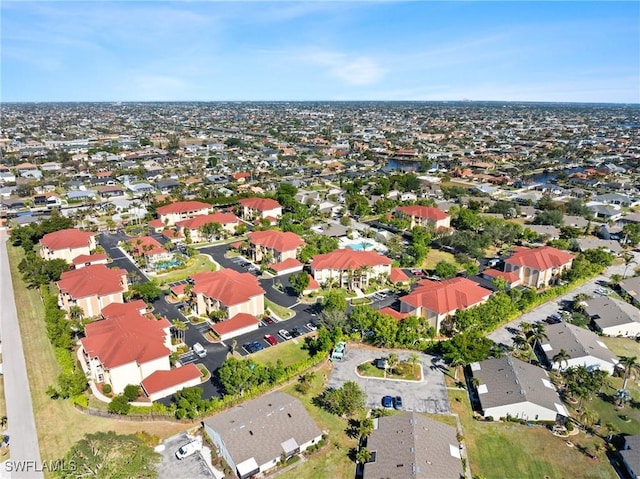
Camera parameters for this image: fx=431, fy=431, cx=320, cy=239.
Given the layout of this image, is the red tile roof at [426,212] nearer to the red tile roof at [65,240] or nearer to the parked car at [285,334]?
the parked car at [285,334]

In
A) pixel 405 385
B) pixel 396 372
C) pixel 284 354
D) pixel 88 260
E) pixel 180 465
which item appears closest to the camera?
pixel 180 465

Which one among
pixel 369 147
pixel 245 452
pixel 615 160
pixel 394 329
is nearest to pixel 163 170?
pixel 369 147

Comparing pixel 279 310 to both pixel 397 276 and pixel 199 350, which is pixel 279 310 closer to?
pixel 199 350

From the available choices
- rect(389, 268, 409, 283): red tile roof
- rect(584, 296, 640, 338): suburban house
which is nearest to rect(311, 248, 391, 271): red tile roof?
rect(389, 268, 409, 283): red tile roof

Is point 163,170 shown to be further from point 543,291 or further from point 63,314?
point 543,291

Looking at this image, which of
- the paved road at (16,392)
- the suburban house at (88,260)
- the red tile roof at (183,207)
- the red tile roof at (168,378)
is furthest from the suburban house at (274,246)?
the paved road at (16,392)

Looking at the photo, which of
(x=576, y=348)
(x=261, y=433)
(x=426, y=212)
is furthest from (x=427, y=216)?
(x=261, y=433)
